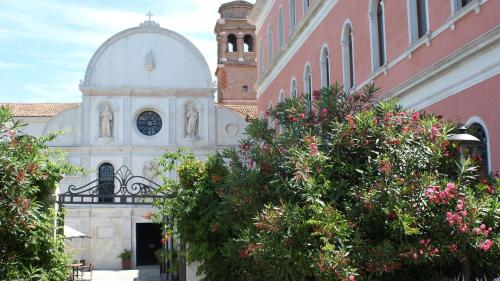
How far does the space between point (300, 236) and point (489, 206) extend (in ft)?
6.44

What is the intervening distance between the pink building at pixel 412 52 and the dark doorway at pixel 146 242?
12767mm

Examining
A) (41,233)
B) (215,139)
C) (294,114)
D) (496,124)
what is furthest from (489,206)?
(215,139)

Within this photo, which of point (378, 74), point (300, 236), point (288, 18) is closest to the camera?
point (300, 236)

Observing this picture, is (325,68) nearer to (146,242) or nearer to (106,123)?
(146,242)

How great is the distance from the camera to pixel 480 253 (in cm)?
718

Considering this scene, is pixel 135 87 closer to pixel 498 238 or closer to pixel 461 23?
pixel 461 23

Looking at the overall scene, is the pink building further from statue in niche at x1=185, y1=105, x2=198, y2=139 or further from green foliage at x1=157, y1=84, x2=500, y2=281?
statue in niche at x1=185, y1=105, x2=198, y2=139

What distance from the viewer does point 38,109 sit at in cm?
3525

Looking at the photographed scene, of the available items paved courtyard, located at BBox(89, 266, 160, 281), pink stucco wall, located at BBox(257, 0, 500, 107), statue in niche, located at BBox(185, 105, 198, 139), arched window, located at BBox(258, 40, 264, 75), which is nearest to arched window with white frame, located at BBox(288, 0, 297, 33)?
pink stucco wall, located at BBox(257, 0, 500, 107)

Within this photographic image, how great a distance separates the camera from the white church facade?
3266cm

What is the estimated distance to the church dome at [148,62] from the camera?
33219mm

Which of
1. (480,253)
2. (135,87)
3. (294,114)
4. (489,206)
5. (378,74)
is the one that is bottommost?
(480,253)

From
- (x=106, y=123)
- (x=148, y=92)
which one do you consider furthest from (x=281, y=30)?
(x=106, y=123)

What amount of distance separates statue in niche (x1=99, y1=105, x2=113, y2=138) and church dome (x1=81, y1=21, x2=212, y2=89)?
1268mm
